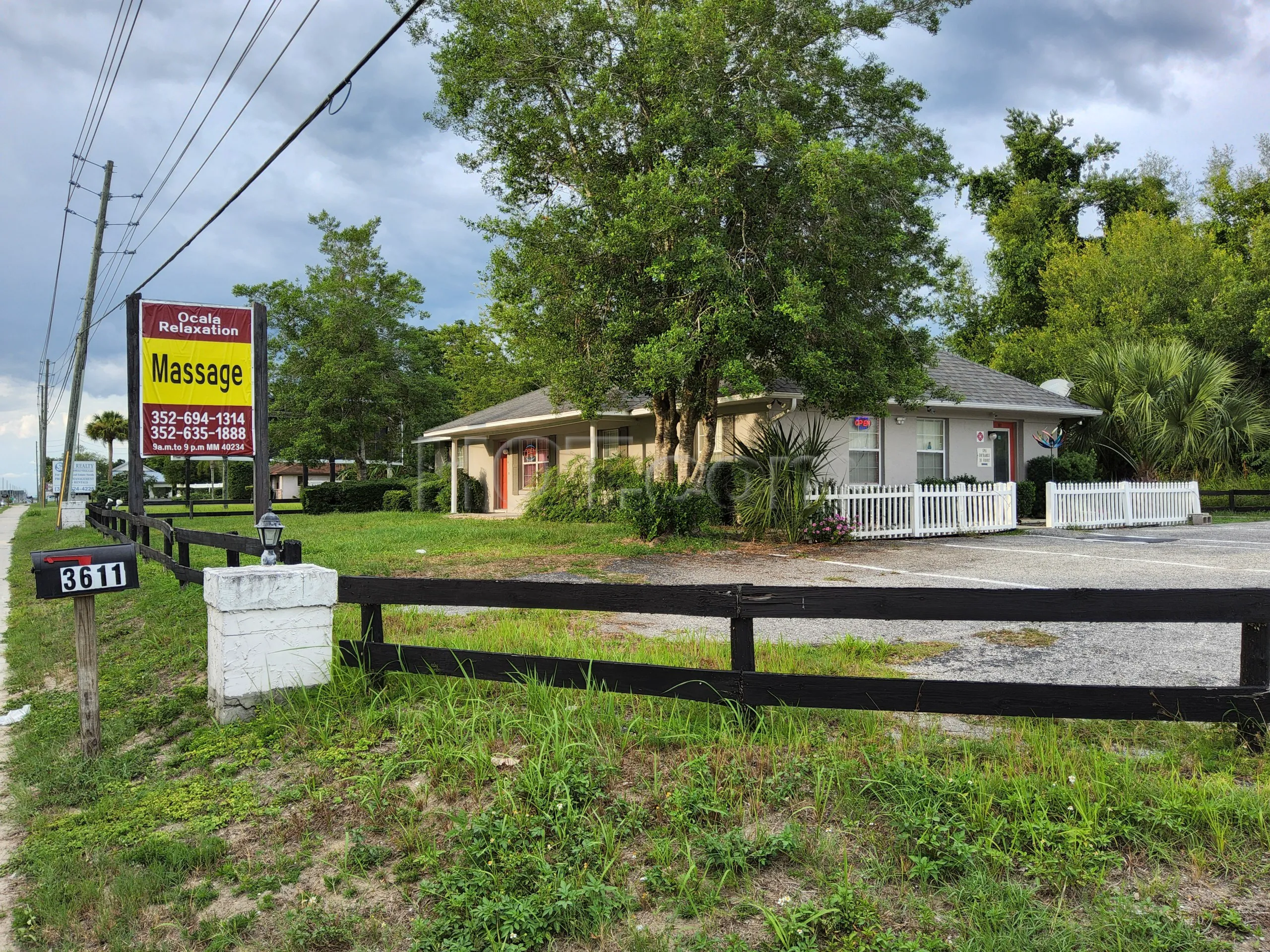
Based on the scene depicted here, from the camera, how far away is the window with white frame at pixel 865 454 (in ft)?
57.9

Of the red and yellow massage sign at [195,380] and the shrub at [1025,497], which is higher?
the red and yellow massage sign at [195,380]

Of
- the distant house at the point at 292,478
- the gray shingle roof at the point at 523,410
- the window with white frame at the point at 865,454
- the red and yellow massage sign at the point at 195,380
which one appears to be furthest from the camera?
the distant house at the point at 292,478

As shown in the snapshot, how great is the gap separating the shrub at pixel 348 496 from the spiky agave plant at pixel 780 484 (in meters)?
19.9

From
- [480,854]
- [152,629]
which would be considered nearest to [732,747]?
[480,854]

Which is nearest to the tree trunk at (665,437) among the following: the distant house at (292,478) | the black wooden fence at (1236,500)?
the black wooden fence at (1236,500)

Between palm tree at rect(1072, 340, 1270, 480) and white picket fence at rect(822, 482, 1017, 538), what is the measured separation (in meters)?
6.43

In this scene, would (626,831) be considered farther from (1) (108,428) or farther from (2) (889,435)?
(1) (108,428)

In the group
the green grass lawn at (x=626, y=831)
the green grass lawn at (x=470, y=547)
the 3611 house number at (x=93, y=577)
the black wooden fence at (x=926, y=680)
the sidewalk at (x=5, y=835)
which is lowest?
the sidewalk at (x=5, y=835)

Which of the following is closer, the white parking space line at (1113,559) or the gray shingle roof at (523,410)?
the white parking space line at (1113,559)

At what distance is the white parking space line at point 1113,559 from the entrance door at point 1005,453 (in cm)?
607

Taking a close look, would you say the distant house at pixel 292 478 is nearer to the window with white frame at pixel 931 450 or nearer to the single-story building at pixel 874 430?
the single-story building at pixel 874 430

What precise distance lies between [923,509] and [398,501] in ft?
66.2

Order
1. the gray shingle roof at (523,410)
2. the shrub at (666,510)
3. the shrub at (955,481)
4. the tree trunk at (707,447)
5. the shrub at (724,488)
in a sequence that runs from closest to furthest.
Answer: the shrub at (666,510)
the tree trunk at (707,447)
the shrub at (724,488)
the shrub at (955,481)
the gray shingle roof at (523,410)

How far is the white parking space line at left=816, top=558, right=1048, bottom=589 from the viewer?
10062 millimetres
